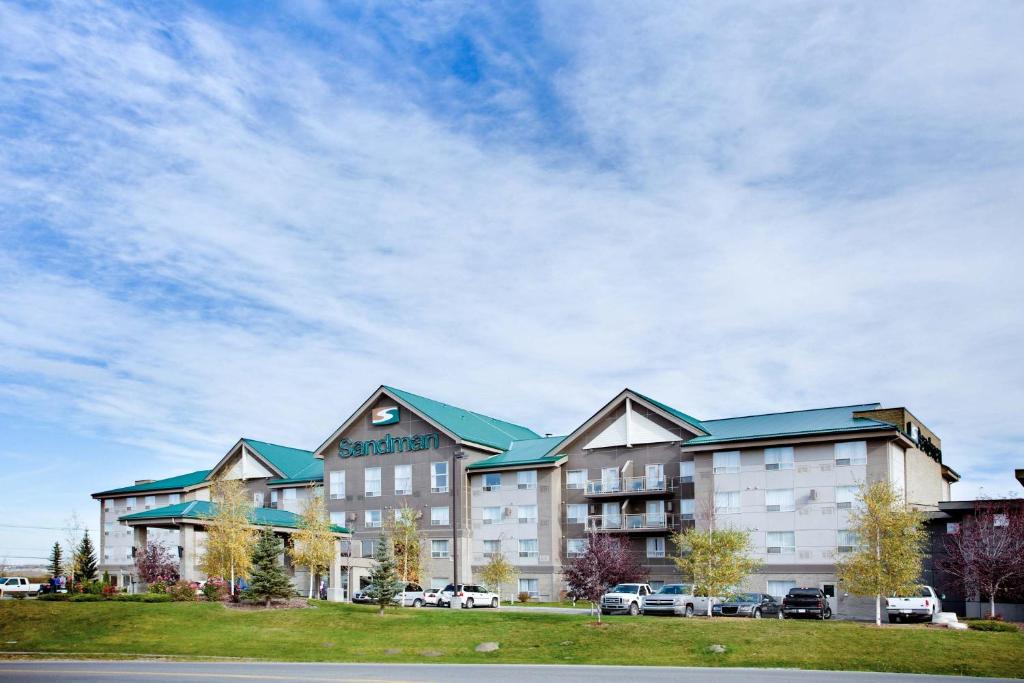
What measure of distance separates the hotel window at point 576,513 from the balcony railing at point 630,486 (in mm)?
1698

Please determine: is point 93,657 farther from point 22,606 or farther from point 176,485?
point 176,485

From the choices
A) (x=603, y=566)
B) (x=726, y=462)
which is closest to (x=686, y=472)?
(x=726, y=462)

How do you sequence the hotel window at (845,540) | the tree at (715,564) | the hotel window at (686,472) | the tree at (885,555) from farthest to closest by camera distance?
Result: the hotel window at (686,472) < the hotel window at (845,540) < the tree at (715,564) < the tree at (885,555)

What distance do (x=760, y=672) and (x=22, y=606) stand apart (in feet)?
114

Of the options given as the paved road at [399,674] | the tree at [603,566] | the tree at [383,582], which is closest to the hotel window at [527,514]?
the tree at [603,566]

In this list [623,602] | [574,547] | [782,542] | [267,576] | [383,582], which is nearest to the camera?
[383,582]

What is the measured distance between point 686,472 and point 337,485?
88.5 ft

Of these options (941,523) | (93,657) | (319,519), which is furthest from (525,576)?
(93,657)

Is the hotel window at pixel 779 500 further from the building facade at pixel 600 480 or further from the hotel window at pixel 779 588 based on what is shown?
the hotel window at pixel 779 588

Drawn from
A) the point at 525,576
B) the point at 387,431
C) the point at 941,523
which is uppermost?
the point at 387,431

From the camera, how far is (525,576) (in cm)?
6562

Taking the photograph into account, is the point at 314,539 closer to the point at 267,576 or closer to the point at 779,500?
the point at 267,576

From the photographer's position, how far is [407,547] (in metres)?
63.4

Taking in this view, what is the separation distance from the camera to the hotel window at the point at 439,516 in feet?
225
